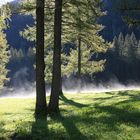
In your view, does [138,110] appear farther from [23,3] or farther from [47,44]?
[47,44]

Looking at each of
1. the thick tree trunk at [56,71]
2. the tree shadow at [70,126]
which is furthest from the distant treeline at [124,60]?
the tree shadow at [70,126]

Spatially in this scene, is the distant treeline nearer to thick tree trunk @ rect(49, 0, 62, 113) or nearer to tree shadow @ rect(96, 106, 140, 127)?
thick tree trunk @ rect(49, 0, 62, 113)

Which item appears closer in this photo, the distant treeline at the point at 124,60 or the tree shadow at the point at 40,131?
the tree shadow at the point at 40,131

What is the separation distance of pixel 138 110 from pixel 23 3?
835 centimetres

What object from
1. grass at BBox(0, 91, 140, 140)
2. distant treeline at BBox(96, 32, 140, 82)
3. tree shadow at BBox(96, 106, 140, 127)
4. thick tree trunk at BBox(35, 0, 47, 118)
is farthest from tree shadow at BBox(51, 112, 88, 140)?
distant treeline at BBox(96, 32, 140, 82)

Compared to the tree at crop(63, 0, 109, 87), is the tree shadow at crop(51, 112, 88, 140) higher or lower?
lower

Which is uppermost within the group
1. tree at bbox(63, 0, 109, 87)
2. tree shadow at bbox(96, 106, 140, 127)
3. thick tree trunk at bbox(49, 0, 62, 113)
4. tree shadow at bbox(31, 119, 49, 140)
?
tree at bbox(63, 0, 109, 87)

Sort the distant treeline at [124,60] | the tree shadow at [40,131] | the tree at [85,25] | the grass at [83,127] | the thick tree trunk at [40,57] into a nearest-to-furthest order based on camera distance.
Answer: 1. the grass at [83,127]
2. the tree shadow at [40,131]
3. the thick tree trunk at [40,57]
4. the tree at [85,25]
5. the distant treeline at [124,60]

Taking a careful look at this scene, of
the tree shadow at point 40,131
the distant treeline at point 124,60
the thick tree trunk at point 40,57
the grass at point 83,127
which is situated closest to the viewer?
the grass at point 83,127

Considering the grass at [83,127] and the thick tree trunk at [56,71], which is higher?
the thick tree trunk at [56,71]

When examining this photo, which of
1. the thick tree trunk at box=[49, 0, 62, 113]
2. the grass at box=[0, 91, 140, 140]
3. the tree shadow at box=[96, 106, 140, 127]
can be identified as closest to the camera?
the grass at box=[0, 91, 140, 140]

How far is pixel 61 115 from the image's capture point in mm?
20234

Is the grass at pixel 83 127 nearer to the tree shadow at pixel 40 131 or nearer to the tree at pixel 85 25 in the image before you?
the tree shadow at pixel 40 131

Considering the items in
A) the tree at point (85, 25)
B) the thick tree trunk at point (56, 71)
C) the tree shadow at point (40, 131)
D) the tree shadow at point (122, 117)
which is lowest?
the tree shadow at point (40, 131)
